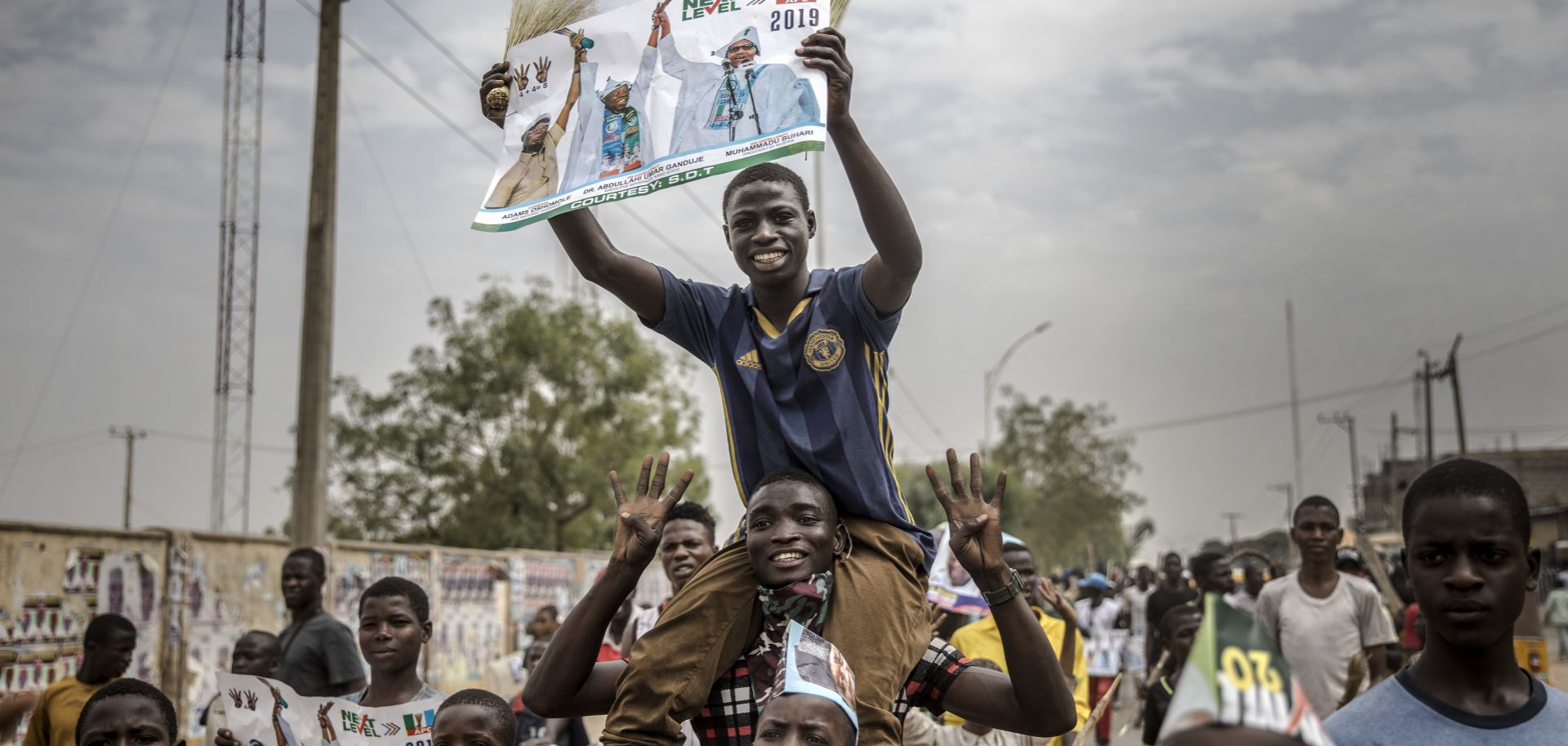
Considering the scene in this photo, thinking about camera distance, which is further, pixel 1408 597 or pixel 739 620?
pixel 1408 597

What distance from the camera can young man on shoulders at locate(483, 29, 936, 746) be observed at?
10.9 ft

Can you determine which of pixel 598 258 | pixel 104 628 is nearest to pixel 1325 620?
pixel 598 258

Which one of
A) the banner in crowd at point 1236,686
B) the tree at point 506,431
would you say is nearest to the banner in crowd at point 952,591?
the banner in crowd at point 1236,686

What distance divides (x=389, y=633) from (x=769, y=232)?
2598mm

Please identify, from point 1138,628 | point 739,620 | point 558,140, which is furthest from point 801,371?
point 1138,628

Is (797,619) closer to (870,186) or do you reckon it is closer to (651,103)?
(870,186)

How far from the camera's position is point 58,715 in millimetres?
5742

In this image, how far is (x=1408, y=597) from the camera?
11.4 m

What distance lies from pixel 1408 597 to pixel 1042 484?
53.0 m

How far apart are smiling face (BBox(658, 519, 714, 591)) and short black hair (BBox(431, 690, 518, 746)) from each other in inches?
67.1

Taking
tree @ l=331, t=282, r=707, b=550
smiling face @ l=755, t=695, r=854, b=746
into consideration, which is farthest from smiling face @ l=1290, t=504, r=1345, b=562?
tree @ l=331, t=282, r=707, b=550

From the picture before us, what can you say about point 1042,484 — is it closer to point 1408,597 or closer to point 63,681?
point 1408,597

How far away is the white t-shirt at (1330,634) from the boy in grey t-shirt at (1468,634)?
471cm

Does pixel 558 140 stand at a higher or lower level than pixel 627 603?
higher
